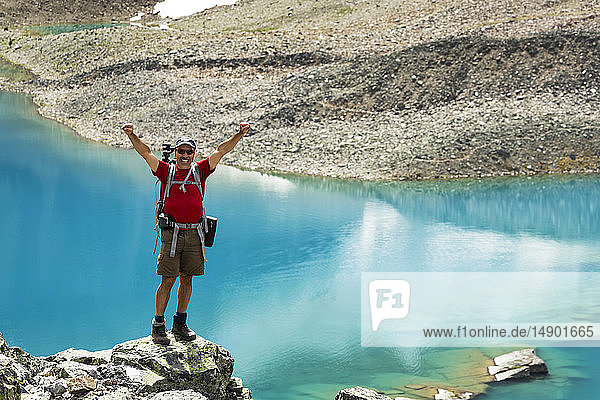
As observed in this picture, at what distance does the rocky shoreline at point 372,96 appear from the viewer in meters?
30.1

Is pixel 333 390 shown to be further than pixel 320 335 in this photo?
No

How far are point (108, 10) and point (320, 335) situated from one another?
74.2 metres

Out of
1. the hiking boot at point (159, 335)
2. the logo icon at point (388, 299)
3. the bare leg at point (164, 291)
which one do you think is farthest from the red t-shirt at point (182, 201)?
the logo icon at point (388, 299)

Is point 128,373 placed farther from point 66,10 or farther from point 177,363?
point 66,10

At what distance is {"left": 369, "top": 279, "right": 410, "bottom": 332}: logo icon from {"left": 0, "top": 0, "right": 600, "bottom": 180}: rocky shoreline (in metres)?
9.91

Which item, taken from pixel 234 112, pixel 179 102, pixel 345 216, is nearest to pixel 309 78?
pixel 234 112

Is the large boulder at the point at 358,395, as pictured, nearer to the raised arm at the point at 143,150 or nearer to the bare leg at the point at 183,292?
the bare leg at the point at 183,292

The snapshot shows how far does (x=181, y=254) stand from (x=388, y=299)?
10809mm

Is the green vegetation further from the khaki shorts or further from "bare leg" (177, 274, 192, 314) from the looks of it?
the khaki shorts

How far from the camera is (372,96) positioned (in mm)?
34344

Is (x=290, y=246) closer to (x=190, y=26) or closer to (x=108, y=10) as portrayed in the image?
(x=190, y=26)

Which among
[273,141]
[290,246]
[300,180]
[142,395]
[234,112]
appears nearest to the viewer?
[142,395]

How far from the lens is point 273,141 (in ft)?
105

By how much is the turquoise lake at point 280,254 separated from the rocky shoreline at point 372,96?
5.32 ft
